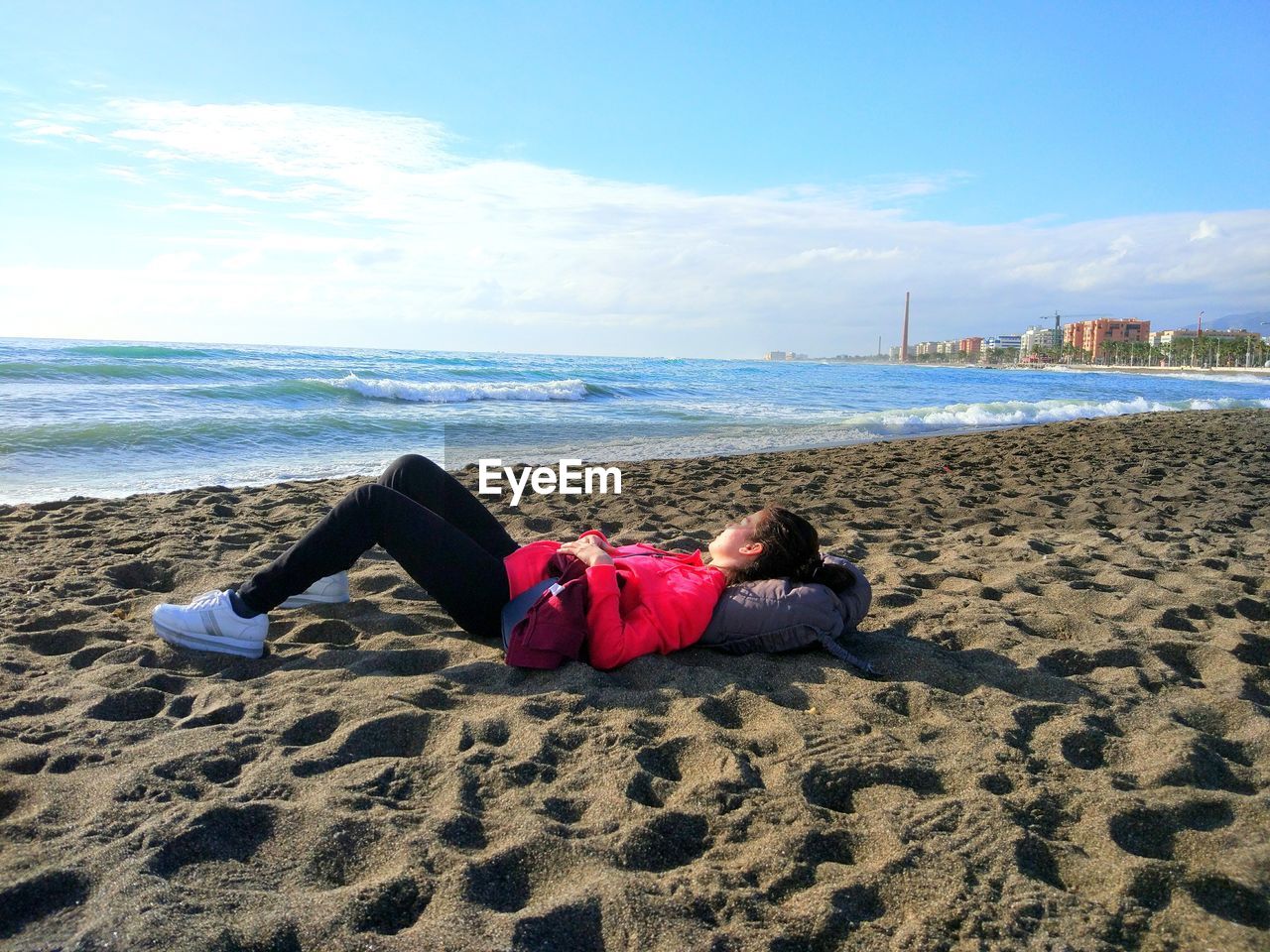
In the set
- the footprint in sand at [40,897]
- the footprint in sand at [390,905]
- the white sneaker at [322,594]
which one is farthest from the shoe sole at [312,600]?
the footprint in sand at [390,905]

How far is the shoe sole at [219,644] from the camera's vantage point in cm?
342

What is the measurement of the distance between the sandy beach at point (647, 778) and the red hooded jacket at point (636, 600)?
107mm

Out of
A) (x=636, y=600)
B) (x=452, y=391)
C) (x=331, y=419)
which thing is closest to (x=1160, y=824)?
(x=636, y=600)

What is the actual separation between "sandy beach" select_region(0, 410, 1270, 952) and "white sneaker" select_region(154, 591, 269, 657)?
72 mm

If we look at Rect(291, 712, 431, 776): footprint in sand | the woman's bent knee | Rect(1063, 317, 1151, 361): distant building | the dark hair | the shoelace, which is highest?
Rect(1063, 317, 1151, 361): distant building

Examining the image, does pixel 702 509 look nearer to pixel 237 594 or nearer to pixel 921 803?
pixel 237 594

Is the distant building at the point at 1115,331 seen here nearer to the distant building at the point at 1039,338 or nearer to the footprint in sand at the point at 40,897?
the distant building at the point at 1039,338

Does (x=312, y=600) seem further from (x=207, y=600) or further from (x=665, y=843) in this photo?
(x=665, y=843)

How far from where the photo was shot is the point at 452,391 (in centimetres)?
2208

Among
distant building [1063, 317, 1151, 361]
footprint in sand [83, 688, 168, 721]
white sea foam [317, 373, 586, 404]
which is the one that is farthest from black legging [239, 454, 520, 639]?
distant building [1063, 317, 1151, 361]

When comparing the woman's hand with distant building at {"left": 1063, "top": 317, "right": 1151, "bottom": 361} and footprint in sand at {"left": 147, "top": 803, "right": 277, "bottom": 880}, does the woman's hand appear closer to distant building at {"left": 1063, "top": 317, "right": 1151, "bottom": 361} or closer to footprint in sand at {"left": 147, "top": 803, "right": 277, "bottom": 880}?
footprint in sand at {"left": 147, "top": 803, "right": 277, "bottom": 880}

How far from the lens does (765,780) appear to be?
2.54 metres

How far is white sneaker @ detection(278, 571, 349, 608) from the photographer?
13.5 feet

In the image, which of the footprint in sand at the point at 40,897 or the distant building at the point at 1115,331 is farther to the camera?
the distant building at the point at 1115,331
